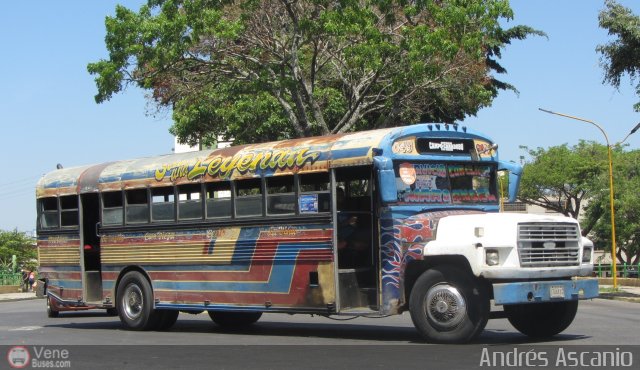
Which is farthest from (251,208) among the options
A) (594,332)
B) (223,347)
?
(594,332)

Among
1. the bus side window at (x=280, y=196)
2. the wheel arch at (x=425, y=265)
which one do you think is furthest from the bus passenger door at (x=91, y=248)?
the wheel arch at (x=425, y=265)

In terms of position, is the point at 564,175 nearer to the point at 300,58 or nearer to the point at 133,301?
the point at 300,58

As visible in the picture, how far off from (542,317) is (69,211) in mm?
9628

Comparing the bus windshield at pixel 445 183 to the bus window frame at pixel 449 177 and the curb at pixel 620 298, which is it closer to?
the bus window frame at pixel 449 177

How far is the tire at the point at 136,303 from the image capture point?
1727cm

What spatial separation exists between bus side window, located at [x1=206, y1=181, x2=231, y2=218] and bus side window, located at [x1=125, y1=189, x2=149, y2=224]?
67.4 inches

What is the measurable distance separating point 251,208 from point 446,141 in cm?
333

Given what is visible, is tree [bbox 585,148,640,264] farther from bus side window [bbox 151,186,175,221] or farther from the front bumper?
the front bumper

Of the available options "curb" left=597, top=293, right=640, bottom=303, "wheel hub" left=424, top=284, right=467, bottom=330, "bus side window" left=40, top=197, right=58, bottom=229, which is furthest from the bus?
"curb" left=597, top=293, right=640, bottom=303

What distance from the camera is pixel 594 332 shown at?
14672 mm

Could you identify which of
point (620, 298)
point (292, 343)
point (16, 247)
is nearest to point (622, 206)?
point (620, 298)

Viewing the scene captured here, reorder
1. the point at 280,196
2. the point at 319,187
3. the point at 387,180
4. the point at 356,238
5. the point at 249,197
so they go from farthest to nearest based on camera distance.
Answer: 1. the point at 249,197
2. the point at 280,196
3. the point at 319,187
4. the point at 356,238
5. the point at 387,180

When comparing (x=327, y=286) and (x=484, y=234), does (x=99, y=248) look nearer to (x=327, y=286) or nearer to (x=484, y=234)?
(x=327, y=286)

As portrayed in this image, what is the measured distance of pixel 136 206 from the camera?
17.7 meters
